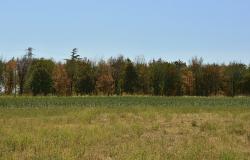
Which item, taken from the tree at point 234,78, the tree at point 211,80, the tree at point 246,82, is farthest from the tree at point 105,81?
the tree at point 246,82

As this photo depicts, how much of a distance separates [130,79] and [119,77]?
326cm

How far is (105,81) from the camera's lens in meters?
86.2

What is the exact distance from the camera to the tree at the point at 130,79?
86131 mm

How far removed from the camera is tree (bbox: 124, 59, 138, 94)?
86.1m

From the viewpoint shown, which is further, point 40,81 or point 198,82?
point 198,82

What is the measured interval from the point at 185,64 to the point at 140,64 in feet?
37.4

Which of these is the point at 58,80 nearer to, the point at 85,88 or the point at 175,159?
the point at 85,88

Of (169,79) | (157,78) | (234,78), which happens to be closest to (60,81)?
(157,78)

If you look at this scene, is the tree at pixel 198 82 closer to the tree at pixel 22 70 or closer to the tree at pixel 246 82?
the tree at pixel 246 82

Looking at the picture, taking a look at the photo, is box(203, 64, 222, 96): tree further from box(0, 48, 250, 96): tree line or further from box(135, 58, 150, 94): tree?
box(135, 58, 150, 94): tree

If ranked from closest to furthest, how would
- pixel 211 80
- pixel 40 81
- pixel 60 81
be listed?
pixel 40 81
pixel 60 81
pixel 211 80

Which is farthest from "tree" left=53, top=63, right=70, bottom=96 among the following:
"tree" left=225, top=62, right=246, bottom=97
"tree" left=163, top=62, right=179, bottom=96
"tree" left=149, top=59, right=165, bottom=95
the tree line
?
"tree" left=225, top=62, right=246, bottom=97

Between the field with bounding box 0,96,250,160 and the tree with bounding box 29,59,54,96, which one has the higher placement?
the tree with bounding box 29,59,54,96

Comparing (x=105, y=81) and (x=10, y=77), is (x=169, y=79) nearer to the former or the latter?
(x=105, y=81)
